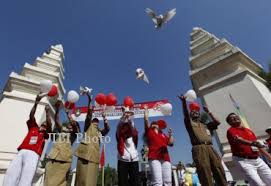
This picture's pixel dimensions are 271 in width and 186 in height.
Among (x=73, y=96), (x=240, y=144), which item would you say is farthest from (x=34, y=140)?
(x=240, y=144)

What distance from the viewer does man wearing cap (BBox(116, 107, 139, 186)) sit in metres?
3.08

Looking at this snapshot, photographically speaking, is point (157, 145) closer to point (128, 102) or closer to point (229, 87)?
point (128, 102)

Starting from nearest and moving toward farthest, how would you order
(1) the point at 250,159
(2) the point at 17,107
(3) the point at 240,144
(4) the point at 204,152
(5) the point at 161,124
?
1. (1) the point at 250,159
2. (3) the point at 240,144
3. (4) the point at 204,152
4. (5) the point at 161,124
5. (2) the point at 17,107

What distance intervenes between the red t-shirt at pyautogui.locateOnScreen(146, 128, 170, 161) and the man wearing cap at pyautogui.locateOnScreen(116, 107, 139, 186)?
0.24 m

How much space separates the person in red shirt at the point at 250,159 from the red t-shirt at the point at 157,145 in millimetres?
1039

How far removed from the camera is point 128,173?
10.2 ft

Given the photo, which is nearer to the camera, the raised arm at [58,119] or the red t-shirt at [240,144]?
the red t-shirt at [240,144]

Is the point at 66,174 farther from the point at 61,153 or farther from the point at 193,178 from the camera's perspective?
the point at 193,178

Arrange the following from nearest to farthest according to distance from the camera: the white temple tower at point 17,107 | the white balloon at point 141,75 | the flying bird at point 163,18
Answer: the white balloon at point 141,75
the flying bird at point 163,18
the white temple tower at point 17,107

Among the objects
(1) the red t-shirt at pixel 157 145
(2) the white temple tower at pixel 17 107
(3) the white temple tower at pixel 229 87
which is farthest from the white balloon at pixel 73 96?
(3) the white temple tower at pixel 229 87

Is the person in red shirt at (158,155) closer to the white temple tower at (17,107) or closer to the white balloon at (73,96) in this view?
the white balloon at (73,96)

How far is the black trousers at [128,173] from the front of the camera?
305 centimetres

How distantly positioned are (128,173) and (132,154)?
0.28 m

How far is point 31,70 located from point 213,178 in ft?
30.8
